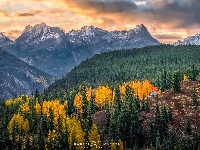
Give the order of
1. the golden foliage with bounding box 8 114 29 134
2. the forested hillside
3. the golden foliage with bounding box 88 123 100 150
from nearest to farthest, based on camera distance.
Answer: the golden foliage with bounding box 88 123 100 150 < the forested hillside < the golden foliage with bounding box 8 114 29 134

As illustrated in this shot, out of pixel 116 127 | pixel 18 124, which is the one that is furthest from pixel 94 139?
pixel 18 124

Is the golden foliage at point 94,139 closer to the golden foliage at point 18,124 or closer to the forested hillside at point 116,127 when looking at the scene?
the forested hillside at point 116,127

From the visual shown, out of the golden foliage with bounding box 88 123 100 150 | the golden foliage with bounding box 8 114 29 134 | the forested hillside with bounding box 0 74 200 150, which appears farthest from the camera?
the golden foliage with bounding box 8 114 29 134

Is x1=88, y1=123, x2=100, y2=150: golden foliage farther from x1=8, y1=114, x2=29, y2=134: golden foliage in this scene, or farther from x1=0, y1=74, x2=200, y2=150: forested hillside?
x1=8, y1=114, x2=29, y2=134: golden foliage

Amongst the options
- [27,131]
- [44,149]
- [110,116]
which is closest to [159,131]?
[110,116]

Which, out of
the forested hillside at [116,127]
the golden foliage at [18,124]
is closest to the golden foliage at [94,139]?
the forested hillside at [116,127]

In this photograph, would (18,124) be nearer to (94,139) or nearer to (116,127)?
(94,139)

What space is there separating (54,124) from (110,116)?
31.4 meters

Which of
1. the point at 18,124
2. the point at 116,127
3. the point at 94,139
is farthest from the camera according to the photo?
the point at 18,124

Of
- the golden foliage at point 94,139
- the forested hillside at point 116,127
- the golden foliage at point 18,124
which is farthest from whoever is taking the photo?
the golden foliage at point 18,124

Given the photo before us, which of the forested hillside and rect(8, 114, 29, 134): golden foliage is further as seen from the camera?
rect(8, 114, 29, 134): golden foliage

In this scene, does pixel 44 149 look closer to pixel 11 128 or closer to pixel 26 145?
pixel 26 145

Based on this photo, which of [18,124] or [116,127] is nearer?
[116,127]

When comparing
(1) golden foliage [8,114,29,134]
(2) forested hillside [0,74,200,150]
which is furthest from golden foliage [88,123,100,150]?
(1) golden foliage [8,114,29,134]
